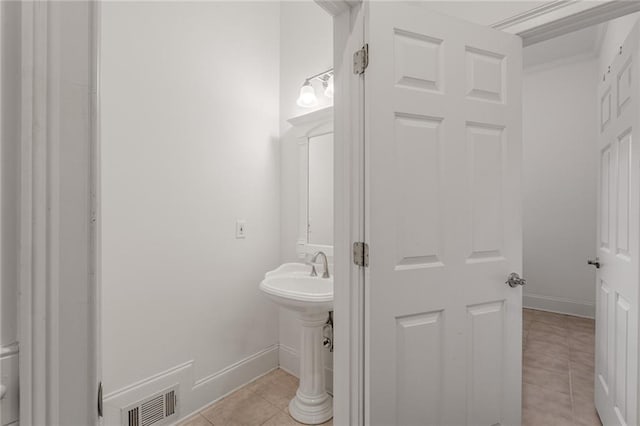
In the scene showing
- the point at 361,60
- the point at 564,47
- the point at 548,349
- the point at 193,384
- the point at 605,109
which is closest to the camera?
the point at 361,60

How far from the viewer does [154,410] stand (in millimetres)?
1695

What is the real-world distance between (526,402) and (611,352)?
0.68 metres

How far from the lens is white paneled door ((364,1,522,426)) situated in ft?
3.86

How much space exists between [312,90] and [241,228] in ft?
3.56

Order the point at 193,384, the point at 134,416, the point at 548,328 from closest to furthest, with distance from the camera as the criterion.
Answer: the point at 134,416, the point at 193,384, the point at 548,328

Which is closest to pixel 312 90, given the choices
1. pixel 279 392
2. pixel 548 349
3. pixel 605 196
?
pixel 605 196

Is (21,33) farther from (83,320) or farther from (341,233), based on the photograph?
(341,233)

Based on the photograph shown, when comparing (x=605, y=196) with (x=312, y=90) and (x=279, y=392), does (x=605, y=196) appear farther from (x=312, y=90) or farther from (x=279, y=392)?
(x=279, y=392)

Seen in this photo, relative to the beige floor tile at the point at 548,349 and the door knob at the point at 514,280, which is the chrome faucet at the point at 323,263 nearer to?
the door knob at the point at 514,280

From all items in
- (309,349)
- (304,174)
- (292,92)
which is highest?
(292,92)

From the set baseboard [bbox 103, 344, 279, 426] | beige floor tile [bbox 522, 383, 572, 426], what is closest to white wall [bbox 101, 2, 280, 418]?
baseboard [bbox 103, 344, 279, 426]

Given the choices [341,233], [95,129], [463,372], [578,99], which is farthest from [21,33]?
[578,99]

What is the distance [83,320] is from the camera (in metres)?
0.51

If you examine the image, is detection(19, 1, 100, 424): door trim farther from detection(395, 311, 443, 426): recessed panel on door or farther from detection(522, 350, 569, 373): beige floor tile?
detection(522, 350, 569, 373): beige floor tile
